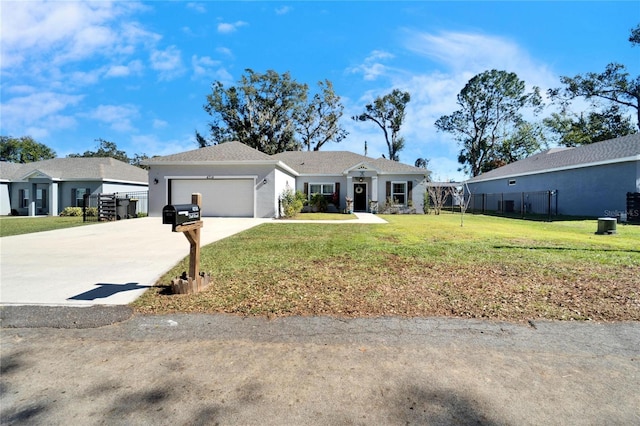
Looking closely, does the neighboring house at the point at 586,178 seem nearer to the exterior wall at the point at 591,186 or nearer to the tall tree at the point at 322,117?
the exterior wall at the point at 591,186

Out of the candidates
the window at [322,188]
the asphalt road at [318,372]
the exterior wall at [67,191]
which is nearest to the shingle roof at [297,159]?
the window at [322,188]

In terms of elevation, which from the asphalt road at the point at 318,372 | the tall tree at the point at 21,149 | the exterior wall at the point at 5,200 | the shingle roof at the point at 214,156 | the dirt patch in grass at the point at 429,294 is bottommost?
the asphalt road at the point at 318,372

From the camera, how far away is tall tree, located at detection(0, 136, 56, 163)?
44.2 metres

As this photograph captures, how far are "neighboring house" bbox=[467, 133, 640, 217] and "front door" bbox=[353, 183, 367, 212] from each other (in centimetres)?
1022

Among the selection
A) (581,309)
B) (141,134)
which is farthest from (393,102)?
(581,309)

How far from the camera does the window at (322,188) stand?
24.3 meters

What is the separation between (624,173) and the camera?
55.9 ft

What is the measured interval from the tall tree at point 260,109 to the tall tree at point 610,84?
28982 mm

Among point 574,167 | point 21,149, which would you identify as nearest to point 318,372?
point 574,167

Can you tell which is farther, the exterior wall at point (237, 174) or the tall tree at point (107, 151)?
the tall tree at point (107, 151)

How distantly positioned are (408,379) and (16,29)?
11.7 meters

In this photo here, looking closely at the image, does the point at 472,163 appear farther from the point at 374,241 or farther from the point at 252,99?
the point at 374,241

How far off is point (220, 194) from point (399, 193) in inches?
499

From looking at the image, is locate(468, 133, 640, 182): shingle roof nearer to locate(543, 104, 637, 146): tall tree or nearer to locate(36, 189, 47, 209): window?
locate(543, 104, 637, 146): tall tree
